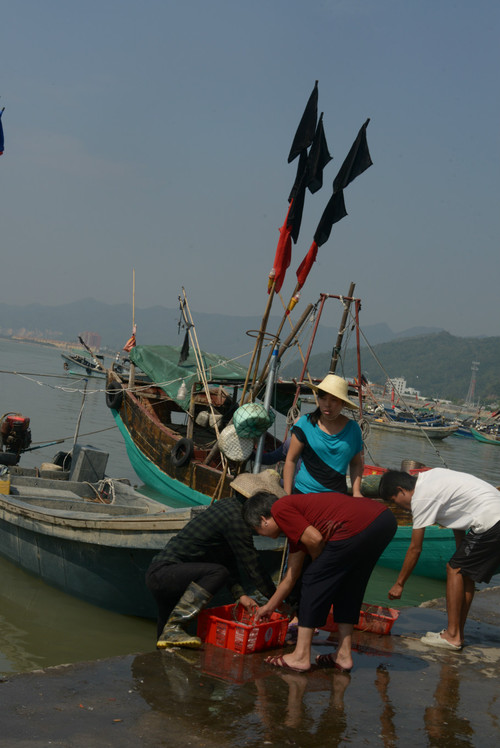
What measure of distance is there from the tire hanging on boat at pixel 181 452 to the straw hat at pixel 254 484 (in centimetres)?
799

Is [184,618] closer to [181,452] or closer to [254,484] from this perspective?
[254,484]

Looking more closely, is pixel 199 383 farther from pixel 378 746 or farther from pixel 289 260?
pixel 378 746

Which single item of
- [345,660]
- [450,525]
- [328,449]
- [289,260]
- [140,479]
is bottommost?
[140,479]

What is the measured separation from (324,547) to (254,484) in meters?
0.66

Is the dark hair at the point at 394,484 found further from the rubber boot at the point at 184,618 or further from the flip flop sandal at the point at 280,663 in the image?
the rubber boot at the point at 184,618

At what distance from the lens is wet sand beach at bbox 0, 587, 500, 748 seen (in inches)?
114

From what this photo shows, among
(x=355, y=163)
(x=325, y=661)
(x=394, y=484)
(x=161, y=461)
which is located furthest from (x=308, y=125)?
(x=161, y=461)

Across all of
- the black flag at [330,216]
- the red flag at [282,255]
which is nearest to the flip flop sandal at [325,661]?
the red flag at [282,255]

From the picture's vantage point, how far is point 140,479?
15.4 metres

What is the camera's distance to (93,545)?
6.29 meters

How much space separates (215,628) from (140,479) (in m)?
11.5

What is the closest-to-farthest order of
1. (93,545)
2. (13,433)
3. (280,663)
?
(280,663)
(93,545)
(13,433)

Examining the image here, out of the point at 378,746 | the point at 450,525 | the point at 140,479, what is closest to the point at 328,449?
the point at 450,525

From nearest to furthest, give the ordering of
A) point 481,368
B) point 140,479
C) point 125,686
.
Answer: point 125,686 → point 140,479 → point 481,368
